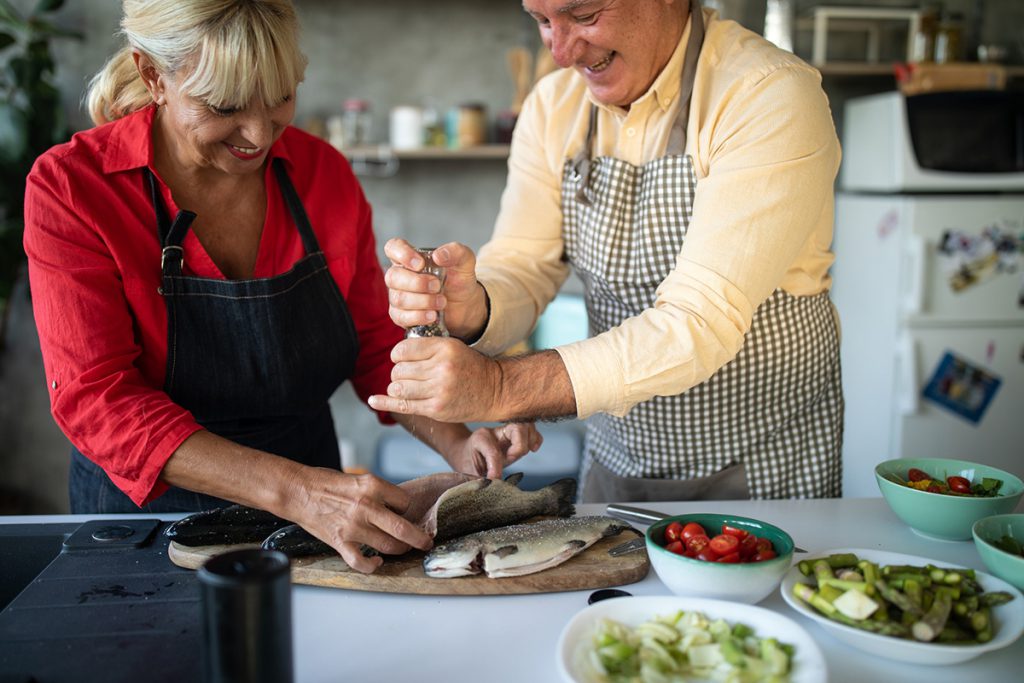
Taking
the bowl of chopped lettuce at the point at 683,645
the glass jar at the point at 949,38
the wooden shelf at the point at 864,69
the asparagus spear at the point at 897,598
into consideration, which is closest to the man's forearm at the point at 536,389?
the bowl of chopped lettuce at the point at 683,645

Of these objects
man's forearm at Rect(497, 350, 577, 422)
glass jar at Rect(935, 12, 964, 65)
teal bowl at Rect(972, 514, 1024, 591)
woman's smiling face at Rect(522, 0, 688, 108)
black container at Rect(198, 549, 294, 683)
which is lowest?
teal bowl at Rect(972, 514, 1024, 591)

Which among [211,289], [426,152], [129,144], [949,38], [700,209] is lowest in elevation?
[211,289]

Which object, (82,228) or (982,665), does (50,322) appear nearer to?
(82,228)

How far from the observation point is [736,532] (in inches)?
49.0

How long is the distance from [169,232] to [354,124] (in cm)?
230

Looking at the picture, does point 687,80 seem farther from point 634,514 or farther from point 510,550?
point 510,550

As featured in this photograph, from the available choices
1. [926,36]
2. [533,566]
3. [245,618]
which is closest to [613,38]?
[533,566]

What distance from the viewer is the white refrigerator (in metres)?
3.46

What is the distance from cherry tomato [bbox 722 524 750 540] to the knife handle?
21 cm

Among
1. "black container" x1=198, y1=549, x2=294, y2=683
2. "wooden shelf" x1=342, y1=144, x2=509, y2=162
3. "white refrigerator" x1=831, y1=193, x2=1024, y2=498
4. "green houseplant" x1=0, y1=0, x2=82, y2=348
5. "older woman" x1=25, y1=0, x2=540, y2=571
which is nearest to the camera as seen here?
"black container" x1=198, y1=549, x2=294, y2=683

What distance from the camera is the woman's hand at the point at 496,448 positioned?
63.8 inches

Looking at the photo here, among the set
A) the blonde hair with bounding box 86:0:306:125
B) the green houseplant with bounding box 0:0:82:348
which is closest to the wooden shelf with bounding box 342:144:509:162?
the green houseplant with bounding box 0:0:82:348

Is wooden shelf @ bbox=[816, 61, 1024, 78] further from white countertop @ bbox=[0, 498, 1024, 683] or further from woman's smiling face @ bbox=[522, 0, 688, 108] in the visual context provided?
white countertop @ bbox=[0, 498, 1024, 683]

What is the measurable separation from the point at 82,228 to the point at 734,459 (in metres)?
1.22
